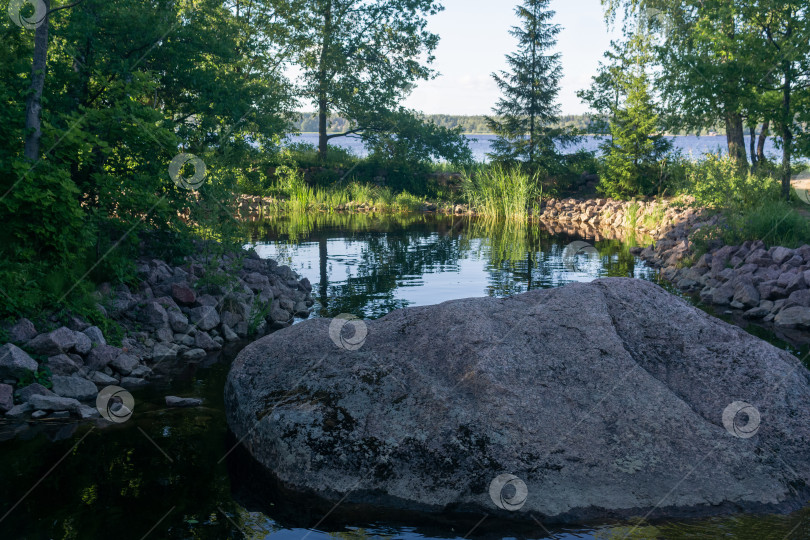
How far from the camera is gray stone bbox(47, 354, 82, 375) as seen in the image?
7.21m

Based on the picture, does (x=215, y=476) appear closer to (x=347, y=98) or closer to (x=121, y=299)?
(x=121, y=299)

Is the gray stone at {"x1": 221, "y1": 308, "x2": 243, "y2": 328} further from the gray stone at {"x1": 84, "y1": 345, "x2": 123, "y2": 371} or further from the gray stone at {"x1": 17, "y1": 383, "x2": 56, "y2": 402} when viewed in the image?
the gray stone at {"x1": 17, "y1": 383, "x2": 56, "y2": 402}

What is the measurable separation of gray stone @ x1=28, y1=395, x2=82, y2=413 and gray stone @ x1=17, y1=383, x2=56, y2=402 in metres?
0.10

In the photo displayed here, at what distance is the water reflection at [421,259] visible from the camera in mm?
12648

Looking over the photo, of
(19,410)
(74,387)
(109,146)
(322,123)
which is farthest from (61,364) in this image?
(322,123)

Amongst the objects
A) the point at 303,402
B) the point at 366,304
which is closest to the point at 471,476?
the point at 303,402

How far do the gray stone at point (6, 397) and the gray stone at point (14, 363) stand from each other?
213mm

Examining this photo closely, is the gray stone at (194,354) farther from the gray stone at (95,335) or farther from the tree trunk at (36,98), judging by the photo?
the tree trunk at (36,98)

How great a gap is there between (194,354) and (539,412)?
5.39m

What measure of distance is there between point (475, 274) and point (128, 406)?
29.7 feet

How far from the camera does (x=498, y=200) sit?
27297 millimetres

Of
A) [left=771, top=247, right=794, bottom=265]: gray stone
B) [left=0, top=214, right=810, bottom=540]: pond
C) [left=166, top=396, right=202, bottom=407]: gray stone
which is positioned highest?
[left=771, top=247, right=794, bottom=265]: gray stone

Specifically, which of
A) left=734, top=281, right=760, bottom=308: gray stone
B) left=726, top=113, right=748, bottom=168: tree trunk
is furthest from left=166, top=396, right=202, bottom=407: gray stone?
left=726, top=113, right=748, bottom=168: tree trunk

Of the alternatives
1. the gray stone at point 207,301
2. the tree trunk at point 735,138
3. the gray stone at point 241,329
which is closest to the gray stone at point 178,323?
the gray stone at point 207,301
